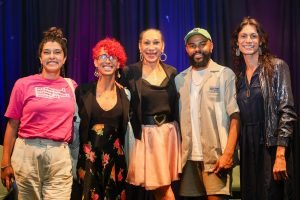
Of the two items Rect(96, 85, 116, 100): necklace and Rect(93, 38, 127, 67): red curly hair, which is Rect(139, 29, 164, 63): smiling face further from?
Rect(96, 85, 116, 100): necklace

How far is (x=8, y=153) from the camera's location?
127 inches

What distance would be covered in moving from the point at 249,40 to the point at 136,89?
0.97m

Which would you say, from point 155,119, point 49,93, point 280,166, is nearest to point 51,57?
point 49,93

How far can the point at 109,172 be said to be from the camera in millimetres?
3314

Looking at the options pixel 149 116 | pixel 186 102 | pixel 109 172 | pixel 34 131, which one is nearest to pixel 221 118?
pixel 186 102

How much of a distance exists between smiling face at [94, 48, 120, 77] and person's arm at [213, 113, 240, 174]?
102 centimetres

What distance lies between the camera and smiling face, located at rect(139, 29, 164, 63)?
11.8 ft

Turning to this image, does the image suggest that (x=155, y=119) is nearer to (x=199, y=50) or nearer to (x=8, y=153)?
(x=199, y=50)

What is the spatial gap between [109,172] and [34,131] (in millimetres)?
638

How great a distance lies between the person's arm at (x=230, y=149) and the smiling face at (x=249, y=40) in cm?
52

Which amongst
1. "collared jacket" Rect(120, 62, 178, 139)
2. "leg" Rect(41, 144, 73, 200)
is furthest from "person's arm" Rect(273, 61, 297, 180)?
"leg" Rect(41, 144, 73, 200)

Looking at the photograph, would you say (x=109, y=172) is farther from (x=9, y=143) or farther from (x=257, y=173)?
(x=257, y=173)

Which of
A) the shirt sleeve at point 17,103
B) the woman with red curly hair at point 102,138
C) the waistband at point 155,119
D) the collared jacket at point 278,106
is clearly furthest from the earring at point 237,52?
the shirt sleeve at point 17,103

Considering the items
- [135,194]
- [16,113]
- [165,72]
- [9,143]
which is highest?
[165,72]
